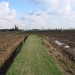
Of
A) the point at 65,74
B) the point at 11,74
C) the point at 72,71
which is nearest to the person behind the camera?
the point at 11,74

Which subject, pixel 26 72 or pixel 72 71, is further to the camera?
pixel 72 71

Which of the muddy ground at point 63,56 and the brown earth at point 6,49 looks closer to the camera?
the muddy ground at point 63,56

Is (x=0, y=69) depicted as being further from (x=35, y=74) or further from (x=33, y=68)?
(x=35, y=74)

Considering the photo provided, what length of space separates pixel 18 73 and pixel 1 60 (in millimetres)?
5797

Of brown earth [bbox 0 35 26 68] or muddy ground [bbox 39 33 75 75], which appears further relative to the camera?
brown earth [bbox 0 35 26 68]

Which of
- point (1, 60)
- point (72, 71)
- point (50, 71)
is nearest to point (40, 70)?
point (50, 71)

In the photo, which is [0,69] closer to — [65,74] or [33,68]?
[33,68]

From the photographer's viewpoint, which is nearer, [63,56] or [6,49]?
[63,56]

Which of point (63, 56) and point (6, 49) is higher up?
point (6, 49)

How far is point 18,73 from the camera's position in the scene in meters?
10.8

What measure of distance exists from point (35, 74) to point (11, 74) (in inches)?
50.8

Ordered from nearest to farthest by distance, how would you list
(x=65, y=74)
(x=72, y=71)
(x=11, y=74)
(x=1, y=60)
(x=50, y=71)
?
(x=11, y=74)
(x=50, y=71)
(x=65, y=74)
(x=72, y=71)
(x=1, y=60)

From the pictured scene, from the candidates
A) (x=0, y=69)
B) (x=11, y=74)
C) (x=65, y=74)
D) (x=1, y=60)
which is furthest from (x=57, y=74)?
(x=1, y=60)

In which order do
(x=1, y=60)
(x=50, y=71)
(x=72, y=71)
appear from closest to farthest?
(x=50, y=71) → (x=72, y=71) → (x=1, y=60)
